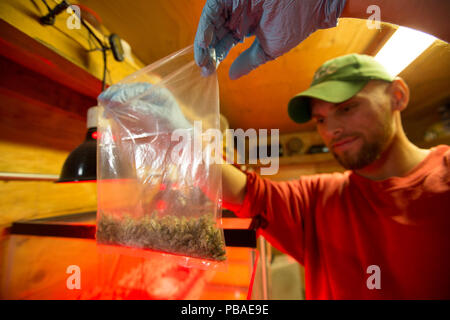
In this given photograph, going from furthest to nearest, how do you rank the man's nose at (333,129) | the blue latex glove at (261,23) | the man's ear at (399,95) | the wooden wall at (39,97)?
the man's nose at (333,129) < the man's ear at (399,95) < the wooden wall at (39,97) < the blue latex glove at (261,23)

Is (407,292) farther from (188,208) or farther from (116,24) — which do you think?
(116,24)

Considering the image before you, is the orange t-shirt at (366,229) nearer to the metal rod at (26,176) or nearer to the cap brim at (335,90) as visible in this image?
the cap brim at (335,90)

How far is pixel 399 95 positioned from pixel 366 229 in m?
0.59

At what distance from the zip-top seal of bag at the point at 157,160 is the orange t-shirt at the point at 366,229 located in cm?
37

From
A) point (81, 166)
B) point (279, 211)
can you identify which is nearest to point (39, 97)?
point (81, 166)

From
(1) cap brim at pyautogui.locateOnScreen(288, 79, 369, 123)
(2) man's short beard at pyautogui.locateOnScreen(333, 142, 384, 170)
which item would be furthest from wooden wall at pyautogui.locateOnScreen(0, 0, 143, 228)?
(2) man's short beard at pyautogui.locateOnScreen(333, 142, 384, 170)

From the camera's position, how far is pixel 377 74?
2.23 ft

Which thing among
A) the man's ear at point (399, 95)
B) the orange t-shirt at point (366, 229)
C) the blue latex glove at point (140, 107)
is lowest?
the orange t-shirt at point (366, 229)

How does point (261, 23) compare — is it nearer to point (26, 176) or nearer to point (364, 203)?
point (364, 203)

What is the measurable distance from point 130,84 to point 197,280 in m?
1.17

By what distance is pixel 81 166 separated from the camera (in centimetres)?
56

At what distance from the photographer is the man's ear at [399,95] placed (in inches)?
26.4

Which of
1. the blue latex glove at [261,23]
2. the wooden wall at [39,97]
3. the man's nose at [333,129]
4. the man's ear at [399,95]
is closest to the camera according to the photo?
the blue latex glove at [261,23]

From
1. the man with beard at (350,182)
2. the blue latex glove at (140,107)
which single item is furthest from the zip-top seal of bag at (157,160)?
the man with beard at (350,182)
